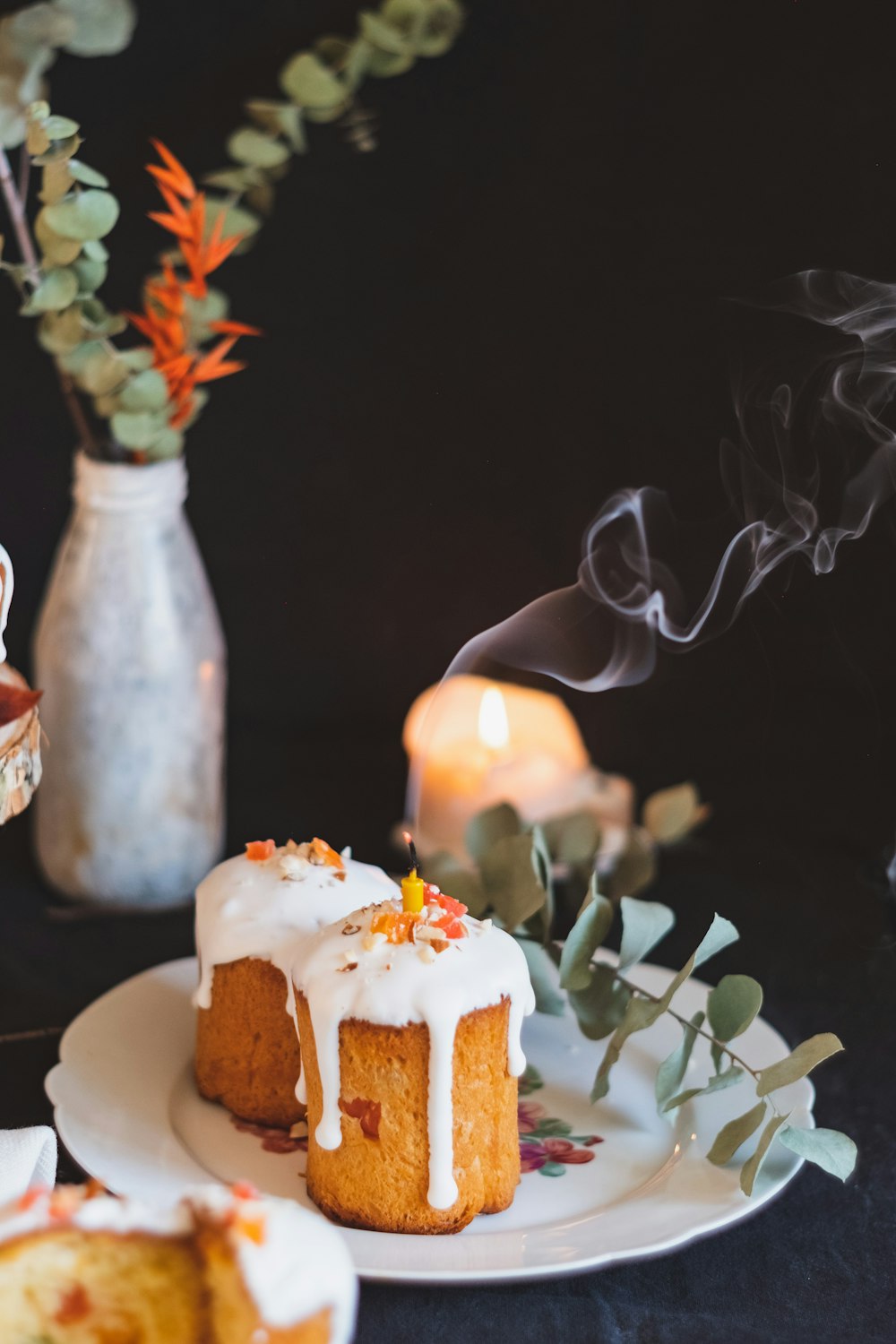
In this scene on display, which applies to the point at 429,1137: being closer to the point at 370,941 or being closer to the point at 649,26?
the point at 370,941

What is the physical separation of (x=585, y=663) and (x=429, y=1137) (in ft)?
2.80

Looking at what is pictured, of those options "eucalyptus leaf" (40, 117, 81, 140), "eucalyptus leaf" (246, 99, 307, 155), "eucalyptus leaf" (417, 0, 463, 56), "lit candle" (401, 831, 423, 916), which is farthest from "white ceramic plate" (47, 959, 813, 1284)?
"eucalyptus leaf" (417, 0, 463, 56)

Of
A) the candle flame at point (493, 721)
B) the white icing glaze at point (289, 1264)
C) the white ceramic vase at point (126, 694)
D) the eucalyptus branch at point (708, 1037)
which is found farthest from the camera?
the candle flame at point (493, 721)

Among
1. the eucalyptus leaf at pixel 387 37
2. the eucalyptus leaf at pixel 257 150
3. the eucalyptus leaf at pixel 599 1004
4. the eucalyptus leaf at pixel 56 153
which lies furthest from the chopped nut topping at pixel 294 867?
the eucalyptus leaf at pixel 387 37

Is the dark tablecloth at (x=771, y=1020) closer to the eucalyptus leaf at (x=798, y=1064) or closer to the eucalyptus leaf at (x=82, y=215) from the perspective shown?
the eucalyptus leaf at (x=798, y=1064)

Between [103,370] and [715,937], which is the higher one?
[103,370]

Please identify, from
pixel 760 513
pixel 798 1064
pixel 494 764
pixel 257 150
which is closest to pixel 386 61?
pixel 257 150

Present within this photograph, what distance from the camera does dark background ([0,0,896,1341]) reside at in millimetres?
1580

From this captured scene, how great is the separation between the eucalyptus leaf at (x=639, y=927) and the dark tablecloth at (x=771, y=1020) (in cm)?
20

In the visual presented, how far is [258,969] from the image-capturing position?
1105mm

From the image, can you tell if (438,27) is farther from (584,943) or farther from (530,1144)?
(530,1144)

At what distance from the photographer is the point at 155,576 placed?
146 cm

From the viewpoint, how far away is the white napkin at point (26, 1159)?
0.93m

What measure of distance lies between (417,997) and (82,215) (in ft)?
2.28
